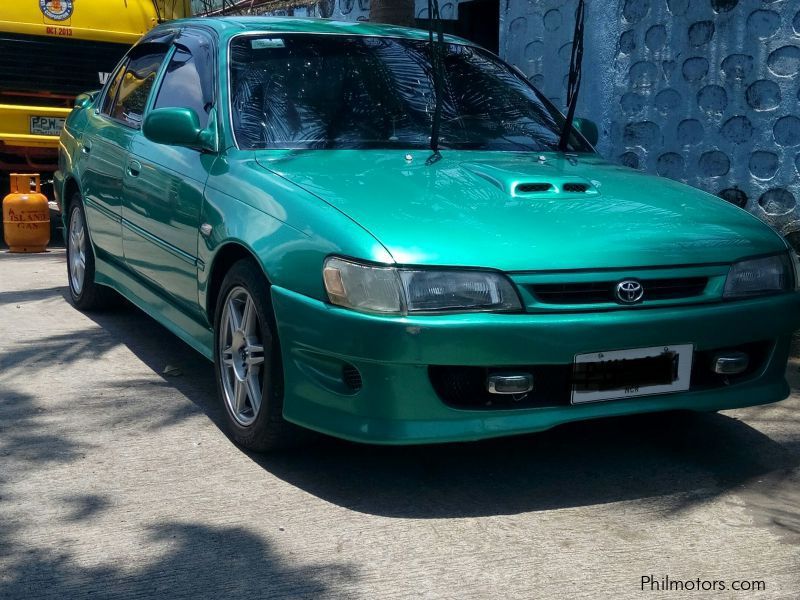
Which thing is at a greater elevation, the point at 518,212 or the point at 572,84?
the point at 572,84

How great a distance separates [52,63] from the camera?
1029cm

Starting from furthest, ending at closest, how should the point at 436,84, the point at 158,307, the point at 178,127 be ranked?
the point at 158,307 < the point at 436,84 < the point at 178,127

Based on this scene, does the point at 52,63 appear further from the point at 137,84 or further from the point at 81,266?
the point at 137,84

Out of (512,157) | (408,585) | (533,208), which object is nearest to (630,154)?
(512,157)

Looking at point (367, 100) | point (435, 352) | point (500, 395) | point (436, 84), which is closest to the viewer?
point (435, 352)

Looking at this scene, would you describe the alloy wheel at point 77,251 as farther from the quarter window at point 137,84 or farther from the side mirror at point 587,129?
the side mirror at point 587,129

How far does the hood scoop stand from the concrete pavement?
997 mm

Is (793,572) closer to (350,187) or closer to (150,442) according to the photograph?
(350,187)

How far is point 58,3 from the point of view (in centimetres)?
1019

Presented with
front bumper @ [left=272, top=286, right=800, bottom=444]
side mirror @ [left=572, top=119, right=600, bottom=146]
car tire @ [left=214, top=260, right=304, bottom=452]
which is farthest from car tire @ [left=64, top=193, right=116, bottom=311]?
front bumper @ [left=272, top=286, right=800, bottom=444]

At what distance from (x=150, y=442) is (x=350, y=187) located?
4.34 feet

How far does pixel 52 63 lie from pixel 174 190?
20.0 ft

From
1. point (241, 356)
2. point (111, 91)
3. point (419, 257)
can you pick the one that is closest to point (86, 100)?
point (111, 91)

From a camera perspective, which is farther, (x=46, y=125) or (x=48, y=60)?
(x=48, y=60)
